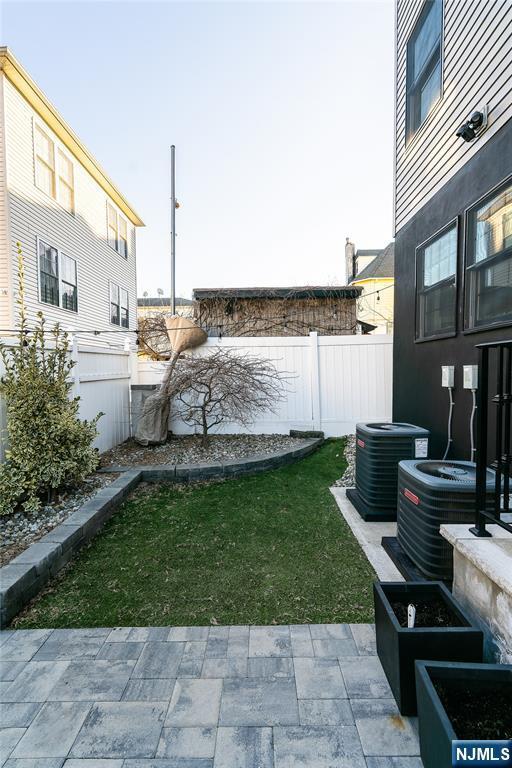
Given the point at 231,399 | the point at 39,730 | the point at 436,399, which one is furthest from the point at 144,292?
the point at 39,730

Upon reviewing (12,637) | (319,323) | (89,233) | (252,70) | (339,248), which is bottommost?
(12,637)

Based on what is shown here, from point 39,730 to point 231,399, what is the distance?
14.6 feet

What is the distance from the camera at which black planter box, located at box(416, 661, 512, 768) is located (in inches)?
48.1

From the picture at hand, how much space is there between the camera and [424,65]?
478cm

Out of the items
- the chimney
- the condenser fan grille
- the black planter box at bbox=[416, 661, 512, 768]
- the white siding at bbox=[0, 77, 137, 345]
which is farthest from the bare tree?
the chimney

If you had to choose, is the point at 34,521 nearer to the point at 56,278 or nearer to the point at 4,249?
the point at 4,249

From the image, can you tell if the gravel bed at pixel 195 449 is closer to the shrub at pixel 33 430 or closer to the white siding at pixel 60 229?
the shrub at pixel 33 430

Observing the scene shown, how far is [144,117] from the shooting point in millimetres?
8641

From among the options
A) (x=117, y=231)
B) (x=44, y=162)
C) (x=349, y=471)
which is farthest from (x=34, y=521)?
(x=117, y=231)

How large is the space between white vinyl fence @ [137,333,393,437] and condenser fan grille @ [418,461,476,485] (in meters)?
3.90

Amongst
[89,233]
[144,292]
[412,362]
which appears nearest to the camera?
[412,362]

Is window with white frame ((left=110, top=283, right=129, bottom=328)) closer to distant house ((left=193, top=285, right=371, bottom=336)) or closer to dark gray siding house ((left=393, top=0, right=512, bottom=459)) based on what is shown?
distant house ((left=193, top=285, right=371, bottom=336))

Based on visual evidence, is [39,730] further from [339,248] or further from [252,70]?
[339,248]

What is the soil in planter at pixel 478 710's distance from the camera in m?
1.26
